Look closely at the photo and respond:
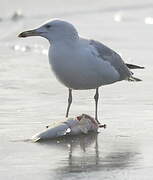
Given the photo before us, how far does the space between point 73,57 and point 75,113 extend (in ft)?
2.80

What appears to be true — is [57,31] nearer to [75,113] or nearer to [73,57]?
[73,57]

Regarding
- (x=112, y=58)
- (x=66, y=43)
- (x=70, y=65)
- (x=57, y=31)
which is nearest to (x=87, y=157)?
(x=70, y=65)

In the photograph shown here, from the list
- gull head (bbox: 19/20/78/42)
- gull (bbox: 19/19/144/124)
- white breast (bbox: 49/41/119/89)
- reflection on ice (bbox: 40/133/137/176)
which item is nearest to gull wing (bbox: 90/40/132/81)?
gull (bbox: 19/19/144/124)

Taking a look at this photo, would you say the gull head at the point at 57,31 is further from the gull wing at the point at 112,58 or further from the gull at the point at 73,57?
the gull wing at the point at 112,58

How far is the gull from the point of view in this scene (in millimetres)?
7938

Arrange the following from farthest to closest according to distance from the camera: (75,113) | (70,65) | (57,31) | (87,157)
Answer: (75,113)
(57,31)
(70,65)
(87,157)

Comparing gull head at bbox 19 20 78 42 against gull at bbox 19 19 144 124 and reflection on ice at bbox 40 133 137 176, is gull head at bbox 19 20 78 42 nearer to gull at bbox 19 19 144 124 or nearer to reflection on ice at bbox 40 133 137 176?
gull at bbox 19 19 144 124

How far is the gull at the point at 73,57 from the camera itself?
7938 millimetres

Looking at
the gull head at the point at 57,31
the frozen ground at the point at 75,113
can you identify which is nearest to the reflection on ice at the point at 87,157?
the frozen ground at the point at 75,113

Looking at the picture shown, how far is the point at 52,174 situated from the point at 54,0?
615 inches

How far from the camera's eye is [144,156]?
21.7ft

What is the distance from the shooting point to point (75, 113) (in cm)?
855

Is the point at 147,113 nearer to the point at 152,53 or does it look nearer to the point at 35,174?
the point at 35,174

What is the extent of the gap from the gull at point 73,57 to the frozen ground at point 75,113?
0.44 m
